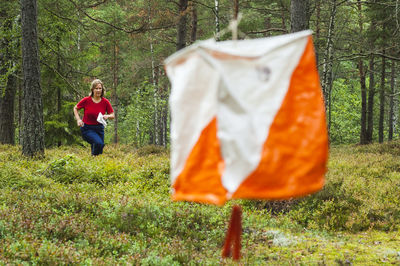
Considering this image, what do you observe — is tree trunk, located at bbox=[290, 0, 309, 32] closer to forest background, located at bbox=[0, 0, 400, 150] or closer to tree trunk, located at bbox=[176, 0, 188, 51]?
forest background, located at bbox=[0, 0, 400, 150]

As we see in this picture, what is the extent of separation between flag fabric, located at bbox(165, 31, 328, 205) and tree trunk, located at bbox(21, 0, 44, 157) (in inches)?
412

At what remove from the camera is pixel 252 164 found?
6.56 feet

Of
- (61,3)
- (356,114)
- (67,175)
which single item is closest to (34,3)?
(61,3)

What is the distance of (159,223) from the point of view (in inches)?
265

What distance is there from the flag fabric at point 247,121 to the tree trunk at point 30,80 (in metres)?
10.5

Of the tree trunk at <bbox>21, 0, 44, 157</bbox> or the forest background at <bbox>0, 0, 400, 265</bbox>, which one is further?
the tree trunk at <bbox>21, 0, 44, 157</bbox>

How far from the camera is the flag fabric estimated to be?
2.00 meters

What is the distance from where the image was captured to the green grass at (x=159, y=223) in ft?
17.4

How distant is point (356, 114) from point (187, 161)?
130 ft

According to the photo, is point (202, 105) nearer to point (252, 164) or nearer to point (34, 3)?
point (252, 164)

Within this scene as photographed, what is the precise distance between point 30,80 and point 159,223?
7.15 m

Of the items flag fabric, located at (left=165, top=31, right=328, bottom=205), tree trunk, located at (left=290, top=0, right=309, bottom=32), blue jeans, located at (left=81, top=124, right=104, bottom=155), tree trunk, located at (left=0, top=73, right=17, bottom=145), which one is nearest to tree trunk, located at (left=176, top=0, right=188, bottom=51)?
tree trunk, located at (left=290, top=0, right=309, bottom=32)

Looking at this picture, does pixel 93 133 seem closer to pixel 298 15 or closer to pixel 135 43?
Result: pixel 298 15

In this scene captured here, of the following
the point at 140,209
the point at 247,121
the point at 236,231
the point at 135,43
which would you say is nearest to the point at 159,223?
the point at 140,209
